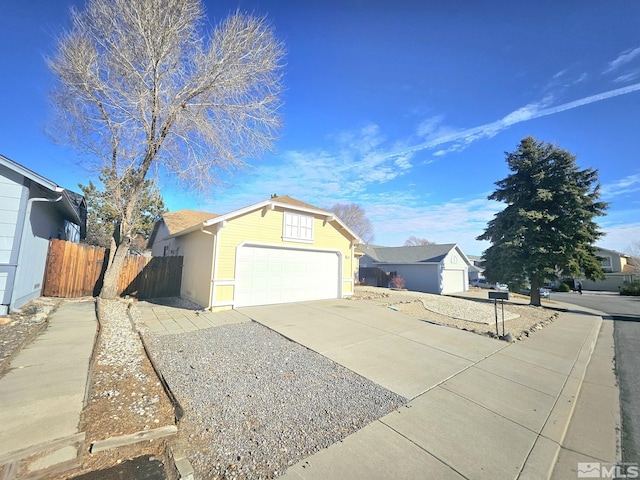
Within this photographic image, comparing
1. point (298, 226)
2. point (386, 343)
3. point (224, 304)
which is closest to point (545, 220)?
point (298, 226)

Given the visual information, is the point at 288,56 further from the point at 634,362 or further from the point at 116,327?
the point at 634,362

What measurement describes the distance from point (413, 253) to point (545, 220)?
1219cm

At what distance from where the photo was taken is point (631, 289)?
27.0 metres

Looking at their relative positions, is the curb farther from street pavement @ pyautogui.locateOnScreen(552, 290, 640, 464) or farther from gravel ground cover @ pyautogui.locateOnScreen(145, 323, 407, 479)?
gravel ground cover @ pyautogui.locateOnScreen(145, 323, 407, 479)

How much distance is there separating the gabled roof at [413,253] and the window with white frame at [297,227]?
15.5 metres

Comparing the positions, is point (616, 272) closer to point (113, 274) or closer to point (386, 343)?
point (386, 343)

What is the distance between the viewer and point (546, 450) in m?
2.84

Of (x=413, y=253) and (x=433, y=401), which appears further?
(x=413, y=253)

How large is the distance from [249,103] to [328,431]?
1126cm

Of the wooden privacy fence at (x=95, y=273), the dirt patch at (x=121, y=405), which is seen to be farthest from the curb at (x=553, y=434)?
the wooden privacy fence at (x=95, y=273)

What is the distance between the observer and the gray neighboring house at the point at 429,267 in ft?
74.4

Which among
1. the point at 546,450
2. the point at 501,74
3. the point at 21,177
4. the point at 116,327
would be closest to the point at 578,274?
the point at 501,74

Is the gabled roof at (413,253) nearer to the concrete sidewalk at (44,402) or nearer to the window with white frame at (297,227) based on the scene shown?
the window with white frame at (297,227)

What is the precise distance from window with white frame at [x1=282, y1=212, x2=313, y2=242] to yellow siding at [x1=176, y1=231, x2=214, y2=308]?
2.95 m
